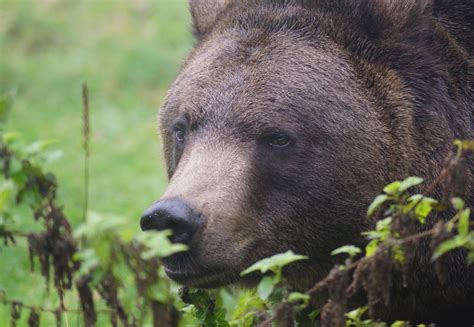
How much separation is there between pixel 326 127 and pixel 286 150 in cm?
26

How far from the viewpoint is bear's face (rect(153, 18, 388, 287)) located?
5.30m

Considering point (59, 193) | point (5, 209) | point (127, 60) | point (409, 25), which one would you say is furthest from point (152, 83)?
point (5, 209)

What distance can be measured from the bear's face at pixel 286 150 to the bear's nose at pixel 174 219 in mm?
314

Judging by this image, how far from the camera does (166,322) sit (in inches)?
158

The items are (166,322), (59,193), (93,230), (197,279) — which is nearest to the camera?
(93,230)

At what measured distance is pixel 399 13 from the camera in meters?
5.75

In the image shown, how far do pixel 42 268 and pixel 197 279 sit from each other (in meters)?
1.11

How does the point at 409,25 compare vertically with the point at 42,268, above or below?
above

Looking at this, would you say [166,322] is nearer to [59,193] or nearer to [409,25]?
[409,25]

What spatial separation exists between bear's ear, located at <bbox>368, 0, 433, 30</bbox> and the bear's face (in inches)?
12.8

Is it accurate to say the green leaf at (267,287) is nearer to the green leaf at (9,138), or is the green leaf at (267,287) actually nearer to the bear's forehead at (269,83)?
the green leaf at (9,138)

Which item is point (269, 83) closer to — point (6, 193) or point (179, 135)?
point (179, 135)

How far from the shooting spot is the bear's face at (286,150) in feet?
17.4

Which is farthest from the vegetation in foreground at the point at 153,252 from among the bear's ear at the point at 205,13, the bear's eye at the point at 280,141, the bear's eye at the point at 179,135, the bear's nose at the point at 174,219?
the bear's ear at the point at 205,13
